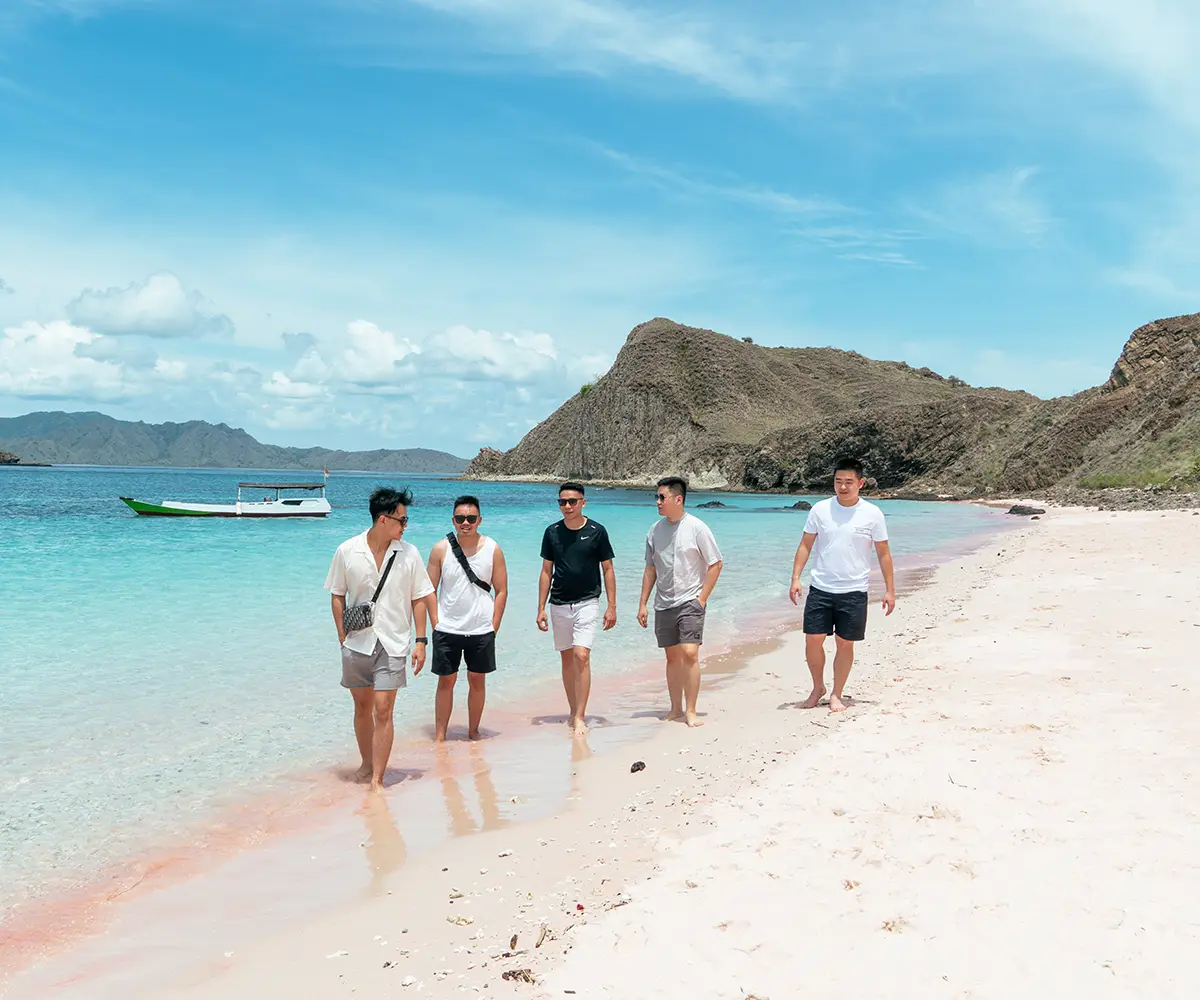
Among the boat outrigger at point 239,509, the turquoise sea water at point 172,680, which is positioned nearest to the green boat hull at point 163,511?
the boat outrigger at point 239,509

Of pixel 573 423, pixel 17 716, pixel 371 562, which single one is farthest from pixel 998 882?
pixel 573 423

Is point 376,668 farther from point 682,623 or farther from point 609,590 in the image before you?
point 682,623

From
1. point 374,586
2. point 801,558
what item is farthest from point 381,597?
point 801,558

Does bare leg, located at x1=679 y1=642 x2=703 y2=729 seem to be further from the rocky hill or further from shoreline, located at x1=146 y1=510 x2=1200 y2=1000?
the rocky hill

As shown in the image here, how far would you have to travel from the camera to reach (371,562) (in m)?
5.42

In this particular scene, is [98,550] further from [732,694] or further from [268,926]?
[268,926]

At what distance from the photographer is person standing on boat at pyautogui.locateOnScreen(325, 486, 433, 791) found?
539cm

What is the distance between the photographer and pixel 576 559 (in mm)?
6785

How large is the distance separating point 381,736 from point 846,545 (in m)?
3.82

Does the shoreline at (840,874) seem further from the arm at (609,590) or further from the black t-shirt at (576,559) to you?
the black t-shirt at (576,559)

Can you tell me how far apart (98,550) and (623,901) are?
26471 millimetres

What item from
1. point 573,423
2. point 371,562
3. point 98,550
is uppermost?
point 573,423

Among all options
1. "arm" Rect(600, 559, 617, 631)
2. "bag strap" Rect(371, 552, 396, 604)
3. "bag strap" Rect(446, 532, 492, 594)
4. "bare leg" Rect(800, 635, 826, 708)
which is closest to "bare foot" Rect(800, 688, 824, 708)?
"bare leg" Rect(800, 635, 826, 708)

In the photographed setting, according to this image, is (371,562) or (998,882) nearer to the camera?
(998,882)
